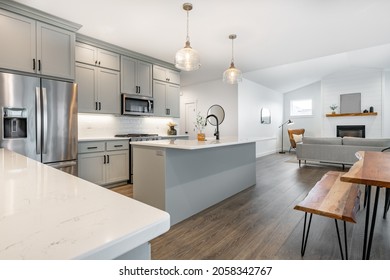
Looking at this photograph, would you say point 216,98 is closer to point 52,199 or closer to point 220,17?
point 220,17

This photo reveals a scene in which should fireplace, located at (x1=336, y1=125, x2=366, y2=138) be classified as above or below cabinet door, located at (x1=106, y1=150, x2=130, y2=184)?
above

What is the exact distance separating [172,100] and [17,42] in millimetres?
3102

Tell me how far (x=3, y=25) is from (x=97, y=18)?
3.61 ft

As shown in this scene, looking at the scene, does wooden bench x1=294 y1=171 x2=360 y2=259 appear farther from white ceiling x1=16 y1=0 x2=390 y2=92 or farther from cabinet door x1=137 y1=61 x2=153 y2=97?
cabinet door x1=137 y1=61 x2=153 y2=97

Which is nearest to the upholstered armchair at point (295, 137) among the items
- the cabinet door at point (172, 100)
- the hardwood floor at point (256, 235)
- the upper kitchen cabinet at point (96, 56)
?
the cabinet door at point (172, 100)

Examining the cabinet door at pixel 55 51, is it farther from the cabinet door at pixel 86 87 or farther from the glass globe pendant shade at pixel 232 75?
the glass globe pendant shade at pixel 232 75

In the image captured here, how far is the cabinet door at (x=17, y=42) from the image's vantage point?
104 inches

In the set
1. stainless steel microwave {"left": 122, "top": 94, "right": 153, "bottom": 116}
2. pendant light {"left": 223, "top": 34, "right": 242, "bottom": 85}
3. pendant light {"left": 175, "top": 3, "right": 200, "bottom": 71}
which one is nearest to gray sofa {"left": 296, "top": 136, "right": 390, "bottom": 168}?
pendant light {"left": 223, "top": 34, "right": 242, "bottom": 85}

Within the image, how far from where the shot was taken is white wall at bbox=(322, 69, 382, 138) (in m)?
7.60

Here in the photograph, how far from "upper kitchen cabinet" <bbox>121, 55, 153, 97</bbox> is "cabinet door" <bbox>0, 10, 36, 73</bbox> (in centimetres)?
156

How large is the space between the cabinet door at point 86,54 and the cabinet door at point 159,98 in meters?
1.39

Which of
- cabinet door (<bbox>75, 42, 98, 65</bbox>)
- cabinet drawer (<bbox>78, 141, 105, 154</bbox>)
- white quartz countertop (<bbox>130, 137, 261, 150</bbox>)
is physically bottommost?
cabinet drawer (<bbox>78, 141, 105, 154</bbox>)

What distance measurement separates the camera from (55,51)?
3045 millimetres

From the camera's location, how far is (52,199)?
61 cm
